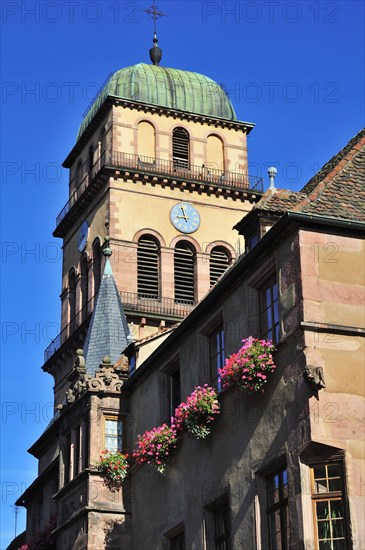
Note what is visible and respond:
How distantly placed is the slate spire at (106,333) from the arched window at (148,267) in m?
18.3

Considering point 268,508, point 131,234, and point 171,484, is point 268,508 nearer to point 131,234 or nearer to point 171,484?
point 171,484

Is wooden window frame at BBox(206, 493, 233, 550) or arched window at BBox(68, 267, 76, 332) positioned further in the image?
arched window at BBox(68, 267, 76, 332)

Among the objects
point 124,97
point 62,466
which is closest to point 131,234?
point 124,97

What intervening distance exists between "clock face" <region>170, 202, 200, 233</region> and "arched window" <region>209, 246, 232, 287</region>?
1.55 meters

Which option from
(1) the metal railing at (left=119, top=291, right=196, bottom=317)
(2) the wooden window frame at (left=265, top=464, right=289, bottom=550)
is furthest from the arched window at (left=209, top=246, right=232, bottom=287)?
(2) the wooden window frame at (left=265, top=464, right=289, bottom=550)

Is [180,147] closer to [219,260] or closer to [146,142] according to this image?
[146,142]

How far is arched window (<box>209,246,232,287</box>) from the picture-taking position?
63.8 meters

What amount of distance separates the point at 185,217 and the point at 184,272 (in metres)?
2.81

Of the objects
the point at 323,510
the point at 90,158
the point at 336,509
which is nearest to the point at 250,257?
the point at 323,510

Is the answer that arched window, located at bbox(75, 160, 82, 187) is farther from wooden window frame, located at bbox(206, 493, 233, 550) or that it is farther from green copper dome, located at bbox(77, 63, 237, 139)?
wooden window frame, located at bbox(206, 493, 233, 550)

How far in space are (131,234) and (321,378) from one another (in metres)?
39.2

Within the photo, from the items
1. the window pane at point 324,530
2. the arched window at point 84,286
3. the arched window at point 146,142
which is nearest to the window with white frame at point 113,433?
the window pane at point 324,530

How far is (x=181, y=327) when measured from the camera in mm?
31016

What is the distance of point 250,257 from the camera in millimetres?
27281
